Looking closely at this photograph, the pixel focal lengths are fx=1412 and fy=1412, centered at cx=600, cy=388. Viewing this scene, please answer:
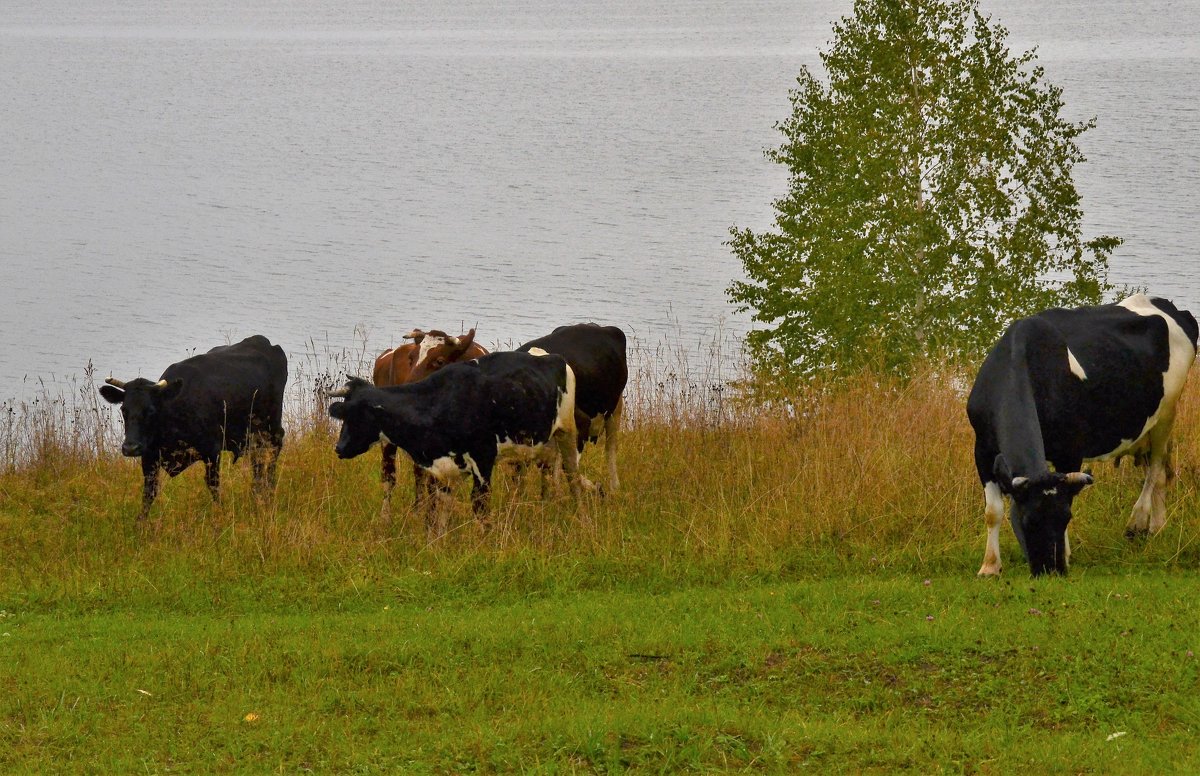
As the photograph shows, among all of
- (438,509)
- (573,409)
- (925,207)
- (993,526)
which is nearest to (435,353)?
(573,409)

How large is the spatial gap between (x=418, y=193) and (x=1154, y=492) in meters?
56.5

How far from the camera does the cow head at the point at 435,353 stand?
47.0 ft

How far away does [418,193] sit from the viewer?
66.1 m

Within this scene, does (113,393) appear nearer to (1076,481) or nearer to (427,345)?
(427,345)

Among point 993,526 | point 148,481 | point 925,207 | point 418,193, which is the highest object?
point 418,193

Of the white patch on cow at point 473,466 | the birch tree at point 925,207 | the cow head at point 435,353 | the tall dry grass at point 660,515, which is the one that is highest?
the birch tree at point 925,207

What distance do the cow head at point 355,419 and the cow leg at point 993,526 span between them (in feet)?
17.7

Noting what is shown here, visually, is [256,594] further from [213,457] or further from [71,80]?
[71,80]

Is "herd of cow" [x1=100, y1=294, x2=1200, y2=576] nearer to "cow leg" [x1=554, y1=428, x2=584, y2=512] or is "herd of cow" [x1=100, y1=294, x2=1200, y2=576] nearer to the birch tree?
"cow leg" [x1=554, y1=428, x2=584, y2=512]

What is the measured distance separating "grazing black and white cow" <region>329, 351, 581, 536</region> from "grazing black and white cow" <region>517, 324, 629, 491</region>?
1222 millimetres

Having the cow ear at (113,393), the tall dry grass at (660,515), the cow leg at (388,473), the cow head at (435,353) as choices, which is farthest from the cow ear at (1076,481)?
the cow ear at (113,393)

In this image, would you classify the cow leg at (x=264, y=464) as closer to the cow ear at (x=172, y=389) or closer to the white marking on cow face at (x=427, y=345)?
the cow ear at (x=172, y=389)

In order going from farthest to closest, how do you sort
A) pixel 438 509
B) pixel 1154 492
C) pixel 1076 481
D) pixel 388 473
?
pixel 388 473 → pixel 438 509 → pixel 1154 492 → pixel 1076 481

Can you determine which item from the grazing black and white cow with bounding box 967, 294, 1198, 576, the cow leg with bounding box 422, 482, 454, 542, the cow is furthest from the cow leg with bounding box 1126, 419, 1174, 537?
the cow
